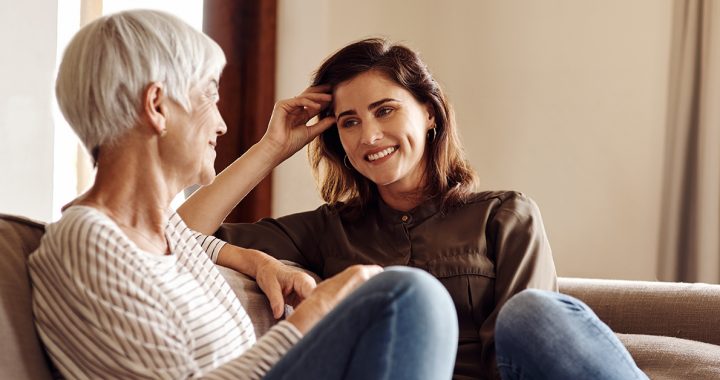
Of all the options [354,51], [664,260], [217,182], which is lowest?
[664,260]

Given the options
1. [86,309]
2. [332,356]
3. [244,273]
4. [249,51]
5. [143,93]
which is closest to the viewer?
[332,356]

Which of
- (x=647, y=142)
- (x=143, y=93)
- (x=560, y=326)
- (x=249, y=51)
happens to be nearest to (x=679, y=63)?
(x=647, y=142)

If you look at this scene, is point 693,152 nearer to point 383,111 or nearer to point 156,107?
point 383,111

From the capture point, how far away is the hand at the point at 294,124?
2.14 m

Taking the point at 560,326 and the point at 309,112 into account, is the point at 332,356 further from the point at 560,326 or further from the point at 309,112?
the point at 309,112

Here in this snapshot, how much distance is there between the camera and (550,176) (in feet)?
12.3

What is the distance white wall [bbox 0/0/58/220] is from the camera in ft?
8.21

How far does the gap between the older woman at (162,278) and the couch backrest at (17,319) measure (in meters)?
0.02

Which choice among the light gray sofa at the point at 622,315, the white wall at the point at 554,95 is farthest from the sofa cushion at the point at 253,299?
the white wall at the point at 554,95

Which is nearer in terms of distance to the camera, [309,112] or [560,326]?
[560,326]

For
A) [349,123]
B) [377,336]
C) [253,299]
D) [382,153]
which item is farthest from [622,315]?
[377,336]

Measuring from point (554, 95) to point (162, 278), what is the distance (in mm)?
2752

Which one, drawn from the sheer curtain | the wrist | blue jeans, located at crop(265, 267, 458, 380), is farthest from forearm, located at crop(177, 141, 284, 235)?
the sheer curtain

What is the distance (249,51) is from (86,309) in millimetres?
2372
